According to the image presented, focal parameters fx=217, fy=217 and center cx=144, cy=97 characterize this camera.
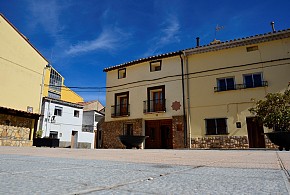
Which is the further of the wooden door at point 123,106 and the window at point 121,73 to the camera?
the window at point 121,73

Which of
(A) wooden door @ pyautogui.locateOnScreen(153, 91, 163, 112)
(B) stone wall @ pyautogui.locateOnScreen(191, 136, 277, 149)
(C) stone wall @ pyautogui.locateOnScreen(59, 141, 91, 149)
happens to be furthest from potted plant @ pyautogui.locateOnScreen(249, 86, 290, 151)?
(C) stone wall @ pyautogui.locateOnScreen(59, 141, 91, 149)

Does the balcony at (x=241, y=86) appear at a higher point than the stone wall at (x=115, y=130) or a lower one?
higher

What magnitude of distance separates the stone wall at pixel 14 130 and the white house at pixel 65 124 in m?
7.08

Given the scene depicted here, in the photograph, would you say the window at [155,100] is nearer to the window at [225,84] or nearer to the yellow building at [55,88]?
the window at [225,84]

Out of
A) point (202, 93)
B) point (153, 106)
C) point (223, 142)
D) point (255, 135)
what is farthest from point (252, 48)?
point (153, 106)

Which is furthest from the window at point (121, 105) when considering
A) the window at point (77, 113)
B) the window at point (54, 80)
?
the window at point (54, 80)

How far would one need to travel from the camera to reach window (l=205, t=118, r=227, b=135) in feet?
37.0

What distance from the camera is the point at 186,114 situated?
486 inches

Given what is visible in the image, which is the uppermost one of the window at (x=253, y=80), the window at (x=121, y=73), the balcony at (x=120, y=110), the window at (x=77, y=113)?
the window at (x=121, y=73)

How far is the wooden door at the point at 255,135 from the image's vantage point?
1059 centimetres

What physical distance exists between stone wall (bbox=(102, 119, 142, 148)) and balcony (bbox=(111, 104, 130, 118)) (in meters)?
0.48

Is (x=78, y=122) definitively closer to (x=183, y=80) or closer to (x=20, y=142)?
(x=20, y=142)

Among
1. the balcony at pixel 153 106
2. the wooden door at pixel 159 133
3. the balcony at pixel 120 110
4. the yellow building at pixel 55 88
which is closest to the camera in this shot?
the wooden door at pixel 159 133

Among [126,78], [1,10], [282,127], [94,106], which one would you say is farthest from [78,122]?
[282,127]
